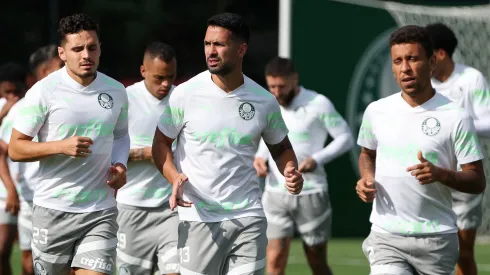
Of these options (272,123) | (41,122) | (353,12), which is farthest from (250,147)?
(353,12)

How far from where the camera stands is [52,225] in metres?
8.08

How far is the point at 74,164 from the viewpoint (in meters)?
8.03

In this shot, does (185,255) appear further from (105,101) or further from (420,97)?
(420,97)

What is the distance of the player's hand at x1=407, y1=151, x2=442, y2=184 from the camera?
7242 mm

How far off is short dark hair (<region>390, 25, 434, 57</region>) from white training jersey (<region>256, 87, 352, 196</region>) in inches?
155

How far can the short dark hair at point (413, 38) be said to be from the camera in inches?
306

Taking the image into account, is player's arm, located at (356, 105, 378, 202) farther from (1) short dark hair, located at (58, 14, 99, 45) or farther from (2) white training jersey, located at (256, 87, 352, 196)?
(2) white training jersey, located at (256, 87, 352, 196)

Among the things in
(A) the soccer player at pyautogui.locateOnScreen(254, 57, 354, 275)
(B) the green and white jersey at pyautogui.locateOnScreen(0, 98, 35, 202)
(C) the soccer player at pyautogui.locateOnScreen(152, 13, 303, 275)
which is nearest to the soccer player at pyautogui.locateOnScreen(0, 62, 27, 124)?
(B) the green and white jersey at pyautogui.locateOnScreen(0, 98, 35, 202)

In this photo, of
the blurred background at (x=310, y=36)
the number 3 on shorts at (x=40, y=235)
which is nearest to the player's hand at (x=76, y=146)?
the number 3 on shorts at (x=40, y=235)

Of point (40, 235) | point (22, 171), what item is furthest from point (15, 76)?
point (40, 235)

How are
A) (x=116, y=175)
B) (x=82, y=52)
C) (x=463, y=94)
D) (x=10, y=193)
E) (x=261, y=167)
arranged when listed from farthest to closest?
(x=261, y=167), (x=10, y=193), (x=463, y=94), (x=82, y=52), (x=116, y=175)

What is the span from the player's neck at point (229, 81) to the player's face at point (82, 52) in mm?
897

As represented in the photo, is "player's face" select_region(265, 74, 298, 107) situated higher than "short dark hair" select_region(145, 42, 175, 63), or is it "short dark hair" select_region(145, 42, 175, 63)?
"short dark hair" select_region(145, 42, 175, 63)

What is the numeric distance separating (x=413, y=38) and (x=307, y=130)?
4.05 m
